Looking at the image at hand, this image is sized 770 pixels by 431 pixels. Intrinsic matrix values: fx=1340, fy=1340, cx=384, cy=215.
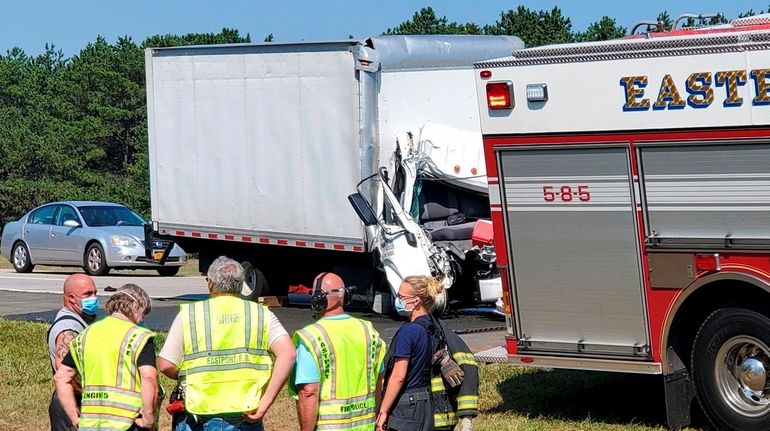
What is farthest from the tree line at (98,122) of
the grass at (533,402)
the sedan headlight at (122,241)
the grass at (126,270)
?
the grass at (533,402)

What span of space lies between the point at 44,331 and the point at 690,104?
919cm

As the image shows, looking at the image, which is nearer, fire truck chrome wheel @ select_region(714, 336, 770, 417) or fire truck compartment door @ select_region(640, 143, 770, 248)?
fire truck compartment door @ select_region(640, 143, 770, 248)

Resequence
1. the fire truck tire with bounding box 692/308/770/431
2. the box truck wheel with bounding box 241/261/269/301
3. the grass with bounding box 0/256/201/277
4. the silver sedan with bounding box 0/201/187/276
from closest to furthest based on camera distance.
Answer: the fire truck tire with bounding box 692/308/770/431 → the box truck wheel with bounding box 241/261/269/301 → the silver sedan with bounding box 0/201/187/276 → the grass with bounding box 0/256/201/277

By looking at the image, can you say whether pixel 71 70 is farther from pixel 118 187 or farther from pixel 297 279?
pixel 297 279

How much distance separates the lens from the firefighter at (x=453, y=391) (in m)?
7.23

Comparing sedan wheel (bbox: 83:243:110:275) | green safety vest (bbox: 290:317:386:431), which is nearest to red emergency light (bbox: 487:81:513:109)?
green safety vest (bbox: 290:317:386:431)

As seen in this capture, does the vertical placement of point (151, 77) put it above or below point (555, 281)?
above

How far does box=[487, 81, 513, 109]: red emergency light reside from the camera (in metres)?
10.1

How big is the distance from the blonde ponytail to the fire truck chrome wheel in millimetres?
2899

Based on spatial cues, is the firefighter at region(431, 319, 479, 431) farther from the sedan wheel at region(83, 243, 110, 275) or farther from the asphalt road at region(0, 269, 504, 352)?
the sedan wheel at region(83, 243, 110, 275)

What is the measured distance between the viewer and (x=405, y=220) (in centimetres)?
1616

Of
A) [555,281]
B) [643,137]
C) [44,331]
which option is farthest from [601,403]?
[44,331]

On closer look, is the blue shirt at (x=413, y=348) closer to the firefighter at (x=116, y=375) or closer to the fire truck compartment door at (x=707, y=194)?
the firefighter at (x=116, y=375)

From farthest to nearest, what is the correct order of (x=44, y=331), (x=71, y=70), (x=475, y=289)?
(x=71, y=70) → (x=475, y=289) → (x=44, y=331)
